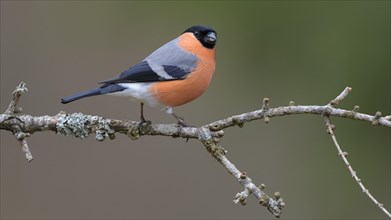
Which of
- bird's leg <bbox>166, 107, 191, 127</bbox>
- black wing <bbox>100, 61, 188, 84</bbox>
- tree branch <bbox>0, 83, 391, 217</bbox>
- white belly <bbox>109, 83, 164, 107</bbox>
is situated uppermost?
black wing <bbox>100, 61, 188, 84</bbox>

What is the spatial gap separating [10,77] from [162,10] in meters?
1.12

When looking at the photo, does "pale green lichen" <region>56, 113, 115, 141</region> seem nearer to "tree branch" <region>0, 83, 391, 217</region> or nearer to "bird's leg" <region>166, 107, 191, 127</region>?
"tree branch" <region>0, 83, 391, 217</region>

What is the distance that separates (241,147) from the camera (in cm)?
445

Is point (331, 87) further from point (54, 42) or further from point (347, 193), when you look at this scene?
point (54, 42)

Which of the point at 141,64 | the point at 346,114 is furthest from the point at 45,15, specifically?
the point at 346,114

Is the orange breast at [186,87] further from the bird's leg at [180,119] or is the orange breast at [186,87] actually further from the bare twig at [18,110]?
the bare twig at [18,110]

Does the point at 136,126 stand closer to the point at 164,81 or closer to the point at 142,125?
the point at 142,125

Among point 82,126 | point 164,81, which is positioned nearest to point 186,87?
point 164,81

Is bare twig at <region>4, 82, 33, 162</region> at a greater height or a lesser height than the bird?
lesser

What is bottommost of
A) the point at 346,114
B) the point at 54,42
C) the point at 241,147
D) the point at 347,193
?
the point at 346,114

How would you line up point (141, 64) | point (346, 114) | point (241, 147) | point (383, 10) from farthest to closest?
point (241, 147) → point (383, 10) → point (141, 64) → point (346, 114)

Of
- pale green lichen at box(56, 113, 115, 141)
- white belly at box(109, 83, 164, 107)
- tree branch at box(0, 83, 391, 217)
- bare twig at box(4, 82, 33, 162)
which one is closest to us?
tree branch at box(0, 83, 391, 217)

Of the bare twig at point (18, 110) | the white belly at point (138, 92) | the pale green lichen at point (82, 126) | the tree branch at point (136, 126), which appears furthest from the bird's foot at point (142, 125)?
the bare twig at point (18, 110)

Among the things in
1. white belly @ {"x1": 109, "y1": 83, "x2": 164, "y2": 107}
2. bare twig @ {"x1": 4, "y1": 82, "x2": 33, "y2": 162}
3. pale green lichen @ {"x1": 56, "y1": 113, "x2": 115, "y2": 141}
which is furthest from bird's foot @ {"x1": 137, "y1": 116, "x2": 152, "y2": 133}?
bare twig @ {"x1": 4, "y1": 82, "x2": 33, "y2": 162}
